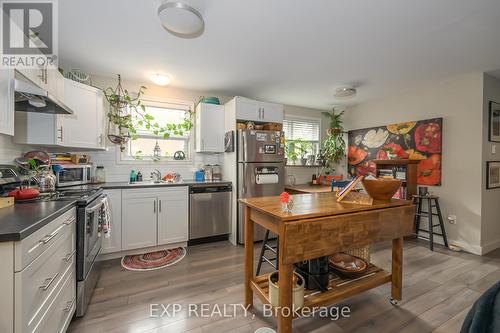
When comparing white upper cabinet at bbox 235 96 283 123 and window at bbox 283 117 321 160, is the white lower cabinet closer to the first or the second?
white upper cabinet at bbox 235 96 283 123

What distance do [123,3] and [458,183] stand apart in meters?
4.58

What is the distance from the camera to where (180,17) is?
1690 mm

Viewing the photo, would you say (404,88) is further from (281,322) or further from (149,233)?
(149,233)

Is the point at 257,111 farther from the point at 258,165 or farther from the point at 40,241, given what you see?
the point at 40,241

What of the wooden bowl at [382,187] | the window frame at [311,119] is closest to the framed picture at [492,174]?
the wooden bowl at [382,187]

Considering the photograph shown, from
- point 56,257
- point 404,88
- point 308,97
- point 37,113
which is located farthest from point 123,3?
point 404,88

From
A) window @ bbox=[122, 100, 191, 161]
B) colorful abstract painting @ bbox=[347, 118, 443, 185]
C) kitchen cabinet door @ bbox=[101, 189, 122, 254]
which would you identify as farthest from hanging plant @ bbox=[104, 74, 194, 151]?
colorful abstract painting @ bbox=[347, 118, 443, 185]

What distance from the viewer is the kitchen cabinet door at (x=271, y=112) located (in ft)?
12.1

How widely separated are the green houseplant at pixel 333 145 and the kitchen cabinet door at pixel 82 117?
4.01 m

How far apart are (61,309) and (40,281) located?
0.45 metres

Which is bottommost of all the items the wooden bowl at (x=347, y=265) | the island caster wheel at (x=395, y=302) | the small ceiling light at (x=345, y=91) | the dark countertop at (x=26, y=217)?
the island caster wheel at (x=395, y=302)

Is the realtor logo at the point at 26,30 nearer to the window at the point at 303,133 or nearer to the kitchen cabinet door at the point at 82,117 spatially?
the kitchen cabinet door at the point at 82,117

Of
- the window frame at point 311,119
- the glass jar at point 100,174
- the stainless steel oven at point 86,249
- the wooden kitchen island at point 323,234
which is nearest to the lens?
the wooden kitchen island at point 323,234

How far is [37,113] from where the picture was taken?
2268 millimetres
